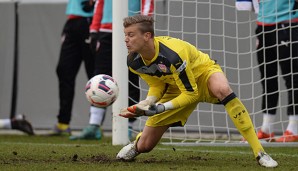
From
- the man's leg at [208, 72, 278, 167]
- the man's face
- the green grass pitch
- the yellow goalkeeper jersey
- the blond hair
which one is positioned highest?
the blond hair

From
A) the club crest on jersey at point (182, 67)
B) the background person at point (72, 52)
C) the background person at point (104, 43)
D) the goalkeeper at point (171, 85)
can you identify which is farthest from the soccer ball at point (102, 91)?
the background person at point (72, 52)

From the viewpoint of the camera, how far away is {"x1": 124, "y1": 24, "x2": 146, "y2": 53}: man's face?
21.6ft

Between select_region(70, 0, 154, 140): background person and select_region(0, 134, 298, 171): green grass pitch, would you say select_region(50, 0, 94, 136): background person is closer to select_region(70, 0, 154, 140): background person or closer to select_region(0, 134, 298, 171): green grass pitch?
select_region(70, 0, 154, 140): background person

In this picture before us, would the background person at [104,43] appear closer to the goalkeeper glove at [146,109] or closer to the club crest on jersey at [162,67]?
the club crest on jersey at [162,67]

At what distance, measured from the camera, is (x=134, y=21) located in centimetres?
667

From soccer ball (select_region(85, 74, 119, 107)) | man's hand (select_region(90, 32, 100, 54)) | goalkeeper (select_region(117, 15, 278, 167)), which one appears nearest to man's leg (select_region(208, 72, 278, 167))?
goalkeeper (select_region(117, 15, 278, 167))

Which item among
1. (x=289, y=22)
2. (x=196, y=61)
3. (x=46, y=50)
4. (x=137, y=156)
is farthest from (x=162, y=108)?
(x=46, y=50)

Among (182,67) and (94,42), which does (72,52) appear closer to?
(94,42)

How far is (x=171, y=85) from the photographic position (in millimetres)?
6938

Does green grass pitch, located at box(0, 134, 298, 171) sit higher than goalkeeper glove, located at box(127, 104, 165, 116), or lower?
lower

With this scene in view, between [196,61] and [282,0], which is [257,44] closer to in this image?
[282,0]

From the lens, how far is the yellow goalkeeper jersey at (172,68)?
6480mm

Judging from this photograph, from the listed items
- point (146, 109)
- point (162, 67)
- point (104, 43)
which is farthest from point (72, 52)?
point (146, 109)

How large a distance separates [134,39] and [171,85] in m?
0.57
